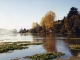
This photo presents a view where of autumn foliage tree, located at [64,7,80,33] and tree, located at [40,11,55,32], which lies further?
tree, located at [40,11,55,32]

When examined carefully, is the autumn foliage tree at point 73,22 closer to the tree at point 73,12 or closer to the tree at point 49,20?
the tree at point 73,12

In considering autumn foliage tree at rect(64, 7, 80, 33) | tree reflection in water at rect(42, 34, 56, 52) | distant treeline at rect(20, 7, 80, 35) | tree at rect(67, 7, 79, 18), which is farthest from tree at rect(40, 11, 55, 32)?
tree reflection in water at rect(42, 34, 56, 52)

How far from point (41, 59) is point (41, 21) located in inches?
4309

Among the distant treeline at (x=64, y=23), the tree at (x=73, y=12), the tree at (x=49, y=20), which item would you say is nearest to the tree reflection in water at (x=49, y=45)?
the distant treeline at (x=64, y=23)

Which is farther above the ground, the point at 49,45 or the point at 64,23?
the point at 64,23

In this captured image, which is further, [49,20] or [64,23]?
[49,20]

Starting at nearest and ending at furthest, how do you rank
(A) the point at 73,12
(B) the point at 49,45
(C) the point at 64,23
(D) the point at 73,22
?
1. (B) the point at 49,45
2. (D) the point at 73,22
3. (C) the point at 64,23
4. (A) the point at 73,12

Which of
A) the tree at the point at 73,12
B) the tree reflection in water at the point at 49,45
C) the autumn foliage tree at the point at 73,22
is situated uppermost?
the tree at the point at 73,12

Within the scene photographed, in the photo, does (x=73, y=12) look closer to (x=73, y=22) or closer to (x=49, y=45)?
(x=73, y=22)

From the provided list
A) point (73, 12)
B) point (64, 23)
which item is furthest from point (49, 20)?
point (73, 12)

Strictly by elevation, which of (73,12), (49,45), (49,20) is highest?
(73,12)

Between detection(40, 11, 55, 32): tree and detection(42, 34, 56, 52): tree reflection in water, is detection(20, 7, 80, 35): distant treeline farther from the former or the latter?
detection(42, 34, 56, 52): tree reflection in water

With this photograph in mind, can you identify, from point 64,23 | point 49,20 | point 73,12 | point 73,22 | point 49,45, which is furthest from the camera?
point 49,20

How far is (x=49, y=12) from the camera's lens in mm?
121812
